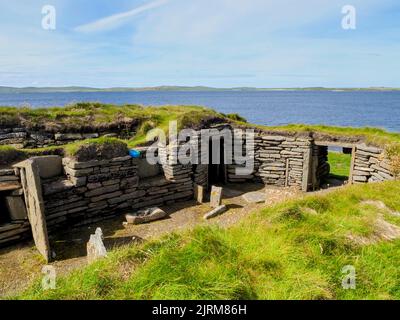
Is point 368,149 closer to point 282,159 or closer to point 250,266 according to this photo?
point 282,159

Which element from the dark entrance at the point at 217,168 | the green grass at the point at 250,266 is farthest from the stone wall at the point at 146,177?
the green grass at the point at 250,266

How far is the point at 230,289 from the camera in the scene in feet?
10.0

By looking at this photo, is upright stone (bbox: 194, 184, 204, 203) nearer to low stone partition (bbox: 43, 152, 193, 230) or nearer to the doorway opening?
low stone partition (bbox: 43, 152, 193, 230)

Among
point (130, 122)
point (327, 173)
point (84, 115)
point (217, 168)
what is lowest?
point (327, 173)

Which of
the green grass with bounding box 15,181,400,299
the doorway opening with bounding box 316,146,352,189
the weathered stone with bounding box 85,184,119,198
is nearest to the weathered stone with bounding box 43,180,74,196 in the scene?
the weathered stone with bounding box 85,184,119,198

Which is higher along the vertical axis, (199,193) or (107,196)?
(107,196)

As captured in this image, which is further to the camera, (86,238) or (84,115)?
(84,115)

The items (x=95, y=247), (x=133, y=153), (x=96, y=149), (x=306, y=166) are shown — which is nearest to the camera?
(x=95, y=247)

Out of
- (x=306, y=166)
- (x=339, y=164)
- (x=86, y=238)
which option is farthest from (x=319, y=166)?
(x=86, y=238)

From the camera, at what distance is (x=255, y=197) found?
13172 mm

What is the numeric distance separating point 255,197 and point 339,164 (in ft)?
34.0

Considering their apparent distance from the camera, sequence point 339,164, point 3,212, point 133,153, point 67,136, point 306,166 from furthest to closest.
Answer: point 339,164 → point 306,166 → point 67,136 → point 133,153 → point 3,212

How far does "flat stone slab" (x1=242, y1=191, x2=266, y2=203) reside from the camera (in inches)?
502
